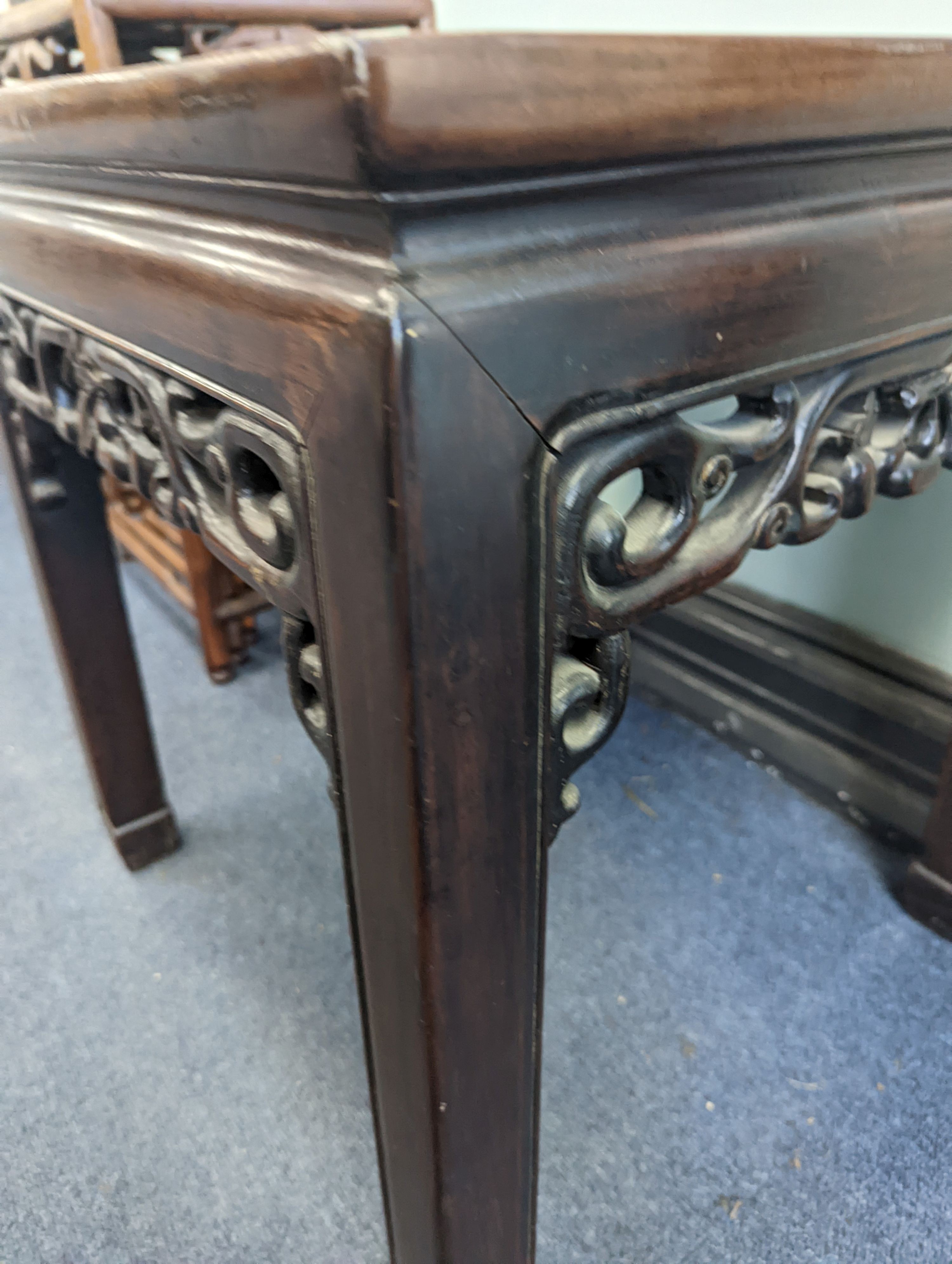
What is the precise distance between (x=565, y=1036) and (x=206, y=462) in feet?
2.06

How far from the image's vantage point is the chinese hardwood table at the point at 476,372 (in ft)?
0.83

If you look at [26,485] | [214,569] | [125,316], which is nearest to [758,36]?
[125,316]

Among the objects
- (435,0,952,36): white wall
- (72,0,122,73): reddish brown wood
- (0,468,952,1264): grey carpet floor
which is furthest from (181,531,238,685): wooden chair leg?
(435,0,952,36): white wall

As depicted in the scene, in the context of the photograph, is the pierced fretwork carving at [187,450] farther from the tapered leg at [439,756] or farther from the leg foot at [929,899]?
the leg foot at [929,899]

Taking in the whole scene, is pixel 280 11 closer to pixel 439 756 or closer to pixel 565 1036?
pixel 439 756

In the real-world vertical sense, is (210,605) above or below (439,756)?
below

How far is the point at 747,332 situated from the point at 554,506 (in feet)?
0.40

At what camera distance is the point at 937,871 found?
85 cm

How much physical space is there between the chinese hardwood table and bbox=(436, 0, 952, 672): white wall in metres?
0.45

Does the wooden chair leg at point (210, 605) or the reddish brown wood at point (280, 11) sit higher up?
the reddish brown wood at point (280, 11)

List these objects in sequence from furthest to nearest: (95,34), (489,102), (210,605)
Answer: (210,605) < (95,34) < (489,102)

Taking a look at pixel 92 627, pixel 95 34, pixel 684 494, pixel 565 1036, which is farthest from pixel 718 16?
pixel 565 1036

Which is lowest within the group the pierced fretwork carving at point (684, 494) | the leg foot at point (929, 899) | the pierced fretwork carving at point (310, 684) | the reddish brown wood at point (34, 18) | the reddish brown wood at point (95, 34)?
the leg foot at point (929, 899)

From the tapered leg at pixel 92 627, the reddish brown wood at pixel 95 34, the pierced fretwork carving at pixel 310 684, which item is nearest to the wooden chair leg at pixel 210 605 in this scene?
the tapered leg at pixel 92 627
